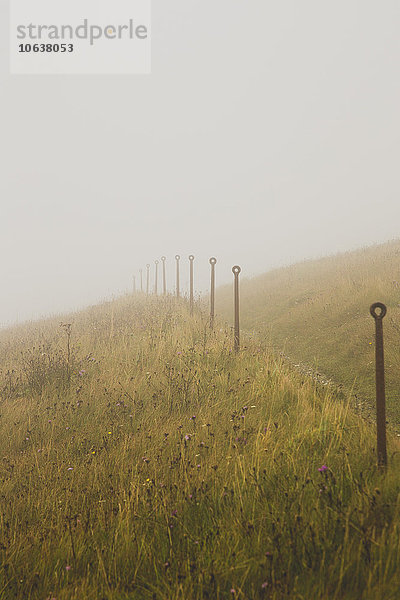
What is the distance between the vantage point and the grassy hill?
539 cm

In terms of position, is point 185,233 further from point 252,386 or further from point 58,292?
point 252,386

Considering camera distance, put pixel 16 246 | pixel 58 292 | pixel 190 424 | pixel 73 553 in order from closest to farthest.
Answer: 1. pixel 73 553
2. pixel 190 424
3. pixel 58 292
4. pixel 16 246

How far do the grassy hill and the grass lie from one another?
5.23ft

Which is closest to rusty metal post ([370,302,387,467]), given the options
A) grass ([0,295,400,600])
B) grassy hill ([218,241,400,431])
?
grass ([0,295,400,600])

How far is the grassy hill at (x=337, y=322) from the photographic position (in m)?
5.39

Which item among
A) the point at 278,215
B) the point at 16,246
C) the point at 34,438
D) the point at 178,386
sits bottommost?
the point at 34,438

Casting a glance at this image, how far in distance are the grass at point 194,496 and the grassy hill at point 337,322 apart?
1595 millimetres

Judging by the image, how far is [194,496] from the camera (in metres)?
2.23

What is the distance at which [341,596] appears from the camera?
4.67 feet

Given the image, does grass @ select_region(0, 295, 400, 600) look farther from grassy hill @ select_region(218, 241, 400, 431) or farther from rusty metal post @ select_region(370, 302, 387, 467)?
grassy hill @ select_region(218, 241, 400, 431)

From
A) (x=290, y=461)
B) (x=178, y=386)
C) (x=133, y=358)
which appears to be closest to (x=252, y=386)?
(x=178, y=386)

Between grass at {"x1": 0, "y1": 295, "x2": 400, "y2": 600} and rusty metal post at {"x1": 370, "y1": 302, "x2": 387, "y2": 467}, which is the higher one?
rusty metal post at {"x1": 370, "y1": 302, "x2": 387, "y2": 467}

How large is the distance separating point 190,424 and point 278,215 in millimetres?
85737

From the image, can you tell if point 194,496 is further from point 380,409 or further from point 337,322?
point 337,322
